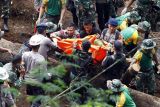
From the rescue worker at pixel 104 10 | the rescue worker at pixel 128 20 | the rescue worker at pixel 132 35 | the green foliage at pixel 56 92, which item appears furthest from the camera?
the rescue worker at pixel 104 10

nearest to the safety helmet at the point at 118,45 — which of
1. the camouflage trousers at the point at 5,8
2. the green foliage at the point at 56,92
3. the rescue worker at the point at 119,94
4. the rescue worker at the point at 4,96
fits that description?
the rescue worker at the point at 119,94

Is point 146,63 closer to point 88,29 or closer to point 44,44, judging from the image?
point 88,29

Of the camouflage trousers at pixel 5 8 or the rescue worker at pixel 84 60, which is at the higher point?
the camouflage trousers at pixel 5 8

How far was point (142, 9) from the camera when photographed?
12.9 meters

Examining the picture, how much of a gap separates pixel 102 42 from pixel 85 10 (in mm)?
1510

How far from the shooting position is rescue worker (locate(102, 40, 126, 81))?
401 inches

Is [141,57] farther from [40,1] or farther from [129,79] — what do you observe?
[40,1]

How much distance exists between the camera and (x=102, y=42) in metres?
11.0

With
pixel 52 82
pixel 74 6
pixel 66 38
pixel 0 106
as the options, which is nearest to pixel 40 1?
pixel 74 6

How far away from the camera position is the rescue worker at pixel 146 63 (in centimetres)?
1057

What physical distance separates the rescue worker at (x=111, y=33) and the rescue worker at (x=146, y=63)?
2.02 feet

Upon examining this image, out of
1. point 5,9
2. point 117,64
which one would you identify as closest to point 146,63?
point 117,64

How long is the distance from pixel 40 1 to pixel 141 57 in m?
3.94

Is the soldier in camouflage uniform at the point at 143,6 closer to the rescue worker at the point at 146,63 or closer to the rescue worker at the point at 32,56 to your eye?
the rescue worker at the point at 146,63
